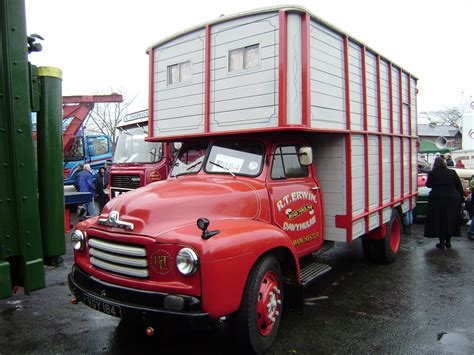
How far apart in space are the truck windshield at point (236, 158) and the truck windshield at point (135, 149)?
5.19 m

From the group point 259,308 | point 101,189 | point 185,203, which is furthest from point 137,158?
point 259,308

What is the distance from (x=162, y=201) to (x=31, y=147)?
1329mm

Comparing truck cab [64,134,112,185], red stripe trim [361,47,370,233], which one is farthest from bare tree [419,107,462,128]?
red stripe trim [361,47,370,233]

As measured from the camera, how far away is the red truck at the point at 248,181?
3371 mm

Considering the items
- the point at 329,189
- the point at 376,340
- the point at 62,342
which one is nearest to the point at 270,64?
the point at 329,189

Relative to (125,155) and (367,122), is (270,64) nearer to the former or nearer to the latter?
(367,122)

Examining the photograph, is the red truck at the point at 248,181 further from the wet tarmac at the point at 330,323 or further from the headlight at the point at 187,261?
the wet tarmac at the point at 330,323

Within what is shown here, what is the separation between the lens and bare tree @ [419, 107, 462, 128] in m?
64.5

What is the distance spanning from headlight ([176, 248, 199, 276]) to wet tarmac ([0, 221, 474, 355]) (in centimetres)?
61

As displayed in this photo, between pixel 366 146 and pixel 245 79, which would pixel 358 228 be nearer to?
pixel 366 146

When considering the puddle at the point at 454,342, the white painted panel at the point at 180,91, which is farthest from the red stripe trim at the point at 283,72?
the puddle at the point at 454,342

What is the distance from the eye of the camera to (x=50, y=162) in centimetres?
298

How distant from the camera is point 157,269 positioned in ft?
11.1

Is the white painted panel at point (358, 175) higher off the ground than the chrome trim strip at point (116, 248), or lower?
higher
